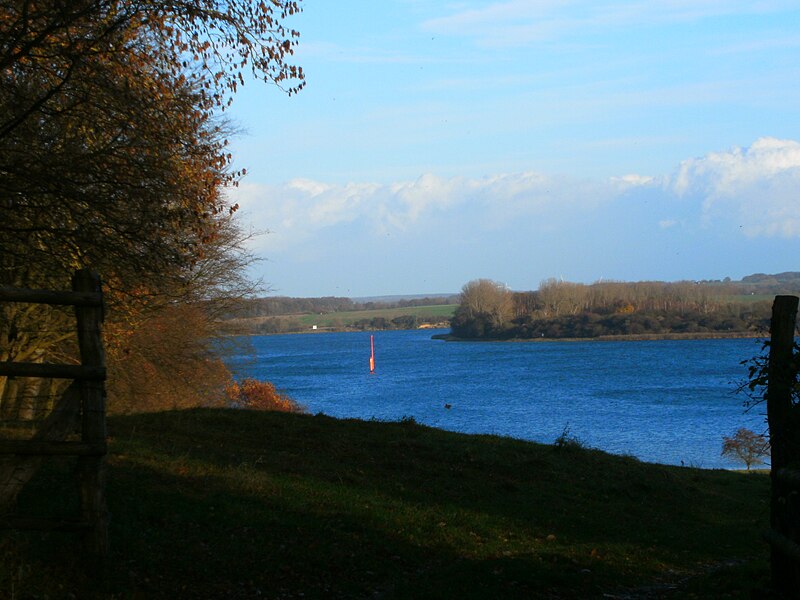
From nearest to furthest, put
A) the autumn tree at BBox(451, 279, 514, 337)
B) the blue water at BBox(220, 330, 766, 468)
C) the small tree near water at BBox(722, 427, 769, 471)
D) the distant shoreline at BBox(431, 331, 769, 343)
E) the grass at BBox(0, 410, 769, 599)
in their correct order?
the grass at BBox(0, 410, 769, 599) < the small tree near water at BBox(722, 427, 769, 471) < the blue water at BBox(220, 330, 766, 468) < the distant shoreline at BBox(431, 331, 769, 343) < the autumn tree at BBox(451, 279, 514, 337)

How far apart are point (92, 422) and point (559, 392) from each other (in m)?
55.8

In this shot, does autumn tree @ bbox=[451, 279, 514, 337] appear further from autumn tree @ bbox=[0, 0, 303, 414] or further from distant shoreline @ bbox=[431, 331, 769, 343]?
autumn tree @ bbox=[0, 0, 303, 414]

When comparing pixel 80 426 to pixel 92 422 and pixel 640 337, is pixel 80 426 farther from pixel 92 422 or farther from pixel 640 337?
pixel 640 337

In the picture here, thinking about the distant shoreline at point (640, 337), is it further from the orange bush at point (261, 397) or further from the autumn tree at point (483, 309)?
the orange bush at point (261, 397)

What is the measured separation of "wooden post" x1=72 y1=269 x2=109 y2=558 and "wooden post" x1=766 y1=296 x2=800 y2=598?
4.95 meters

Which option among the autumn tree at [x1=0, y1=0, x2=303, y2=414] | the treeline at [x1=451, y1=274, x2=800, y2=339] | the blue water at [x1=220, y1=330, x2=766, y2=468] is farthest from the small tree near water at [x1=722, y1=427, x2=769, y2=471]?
the treeline at [x1=451, y1=274, x2=800, y2=339]

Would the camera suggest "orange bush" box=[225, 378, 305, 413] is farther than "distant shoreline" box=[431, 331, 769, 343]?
No

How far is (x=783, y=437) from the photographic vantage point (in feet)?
20.6

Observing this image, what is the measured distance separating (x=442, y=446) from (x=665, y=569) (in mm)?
6539

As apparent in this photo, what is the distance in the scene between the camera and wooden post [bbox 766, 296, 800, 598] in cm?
618

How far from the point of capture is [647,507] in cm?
1392

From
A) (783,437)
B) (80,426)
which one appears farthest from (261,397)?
(783,437)

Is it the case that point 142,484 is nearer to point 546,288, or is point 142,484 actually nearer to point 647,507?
point 647,507

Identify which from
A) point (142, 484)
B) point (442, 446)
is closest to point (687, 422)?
point (442, 446)
